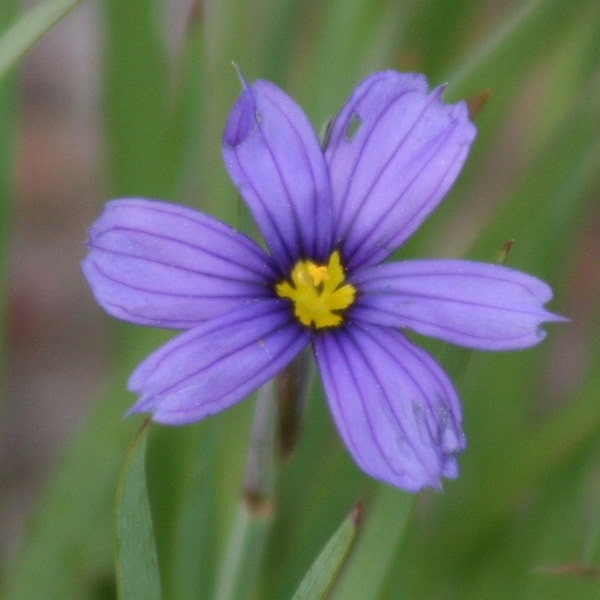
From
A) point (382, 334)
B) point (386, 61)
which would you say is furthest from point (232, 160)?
point (386, 61)

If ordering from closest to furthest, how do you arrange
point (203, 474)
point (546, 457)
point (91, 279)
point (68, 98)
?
point (91, 279) → point (203, 474) → point (546, 457) → point (68, 98)

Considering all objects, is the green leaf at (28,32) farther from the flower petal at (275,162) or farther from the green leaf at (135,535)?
the green leaf at (135,535)

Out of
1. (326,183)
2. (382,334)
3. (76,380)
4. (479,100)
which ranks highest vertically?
(479,100)

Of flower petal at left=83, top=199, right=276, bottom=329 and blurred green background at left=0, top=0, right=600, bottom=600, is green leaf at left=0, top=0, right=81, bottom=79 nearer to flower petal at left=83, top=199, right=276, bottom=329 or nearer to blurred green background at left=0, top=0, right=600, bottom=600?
flower petal at left=83, top=199, right=276, bottom=329

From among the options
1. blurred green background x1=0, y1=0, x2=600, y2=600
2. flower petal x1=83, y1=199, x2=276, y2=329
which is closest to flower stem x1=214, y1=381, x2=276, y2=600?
blurred green background x1=0, y1=0, x2=600, y2=600

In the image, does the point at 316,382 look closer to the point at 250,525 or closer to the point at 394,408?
the point at 250,525

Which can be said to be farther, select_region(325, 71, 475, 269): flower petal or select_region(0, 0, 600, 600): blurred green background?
select_region(0, 0, 600, 600): blurred green background

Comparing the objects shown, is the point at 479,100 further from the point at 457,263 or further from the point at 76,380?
the point at 76,380

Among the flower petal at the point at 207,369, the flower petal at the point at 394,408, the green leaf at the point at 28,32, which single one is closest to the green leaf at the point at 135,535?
the flower petal at the point at 207,369
